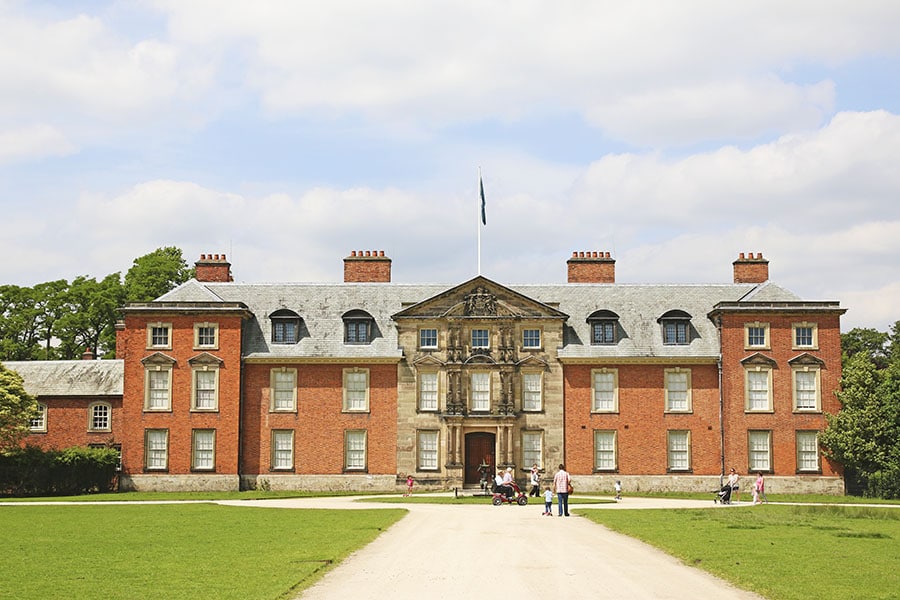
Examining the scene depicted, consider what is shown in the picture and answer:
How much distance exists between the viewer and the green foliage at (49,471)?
44938 mm

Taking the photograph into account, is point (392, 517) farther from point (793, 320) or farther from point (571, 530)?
point (793, 320)

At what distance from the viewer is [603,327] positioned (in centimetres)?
4919

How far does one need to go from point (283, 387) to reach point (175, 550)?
2811cm

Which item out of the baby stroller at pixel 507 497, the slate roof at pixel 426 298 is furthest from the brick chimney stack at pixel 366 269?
the baby stroller at pixel 507 497

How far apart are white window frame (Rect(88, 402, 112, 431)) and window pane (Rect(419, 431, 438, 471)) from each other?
1562cm

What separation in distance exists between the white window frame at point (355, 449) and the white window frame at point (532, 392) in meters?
7.67

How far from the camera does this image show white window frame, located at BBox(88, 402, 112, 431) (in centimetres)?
5062

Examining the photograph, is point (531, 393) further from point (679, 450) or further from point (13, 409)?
point (13, 409)

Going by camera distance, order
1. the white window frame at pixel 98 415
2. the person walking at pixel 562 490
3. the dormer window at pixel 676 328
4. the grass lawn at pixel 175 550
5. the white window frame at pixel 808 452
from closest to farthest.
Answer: the grass lawn at pixel 175 550
the person walking at pixel 562 490
the white window frame at pixel 808 452
the dormer window at pixel 676 328
the white window frame at pixel 98 415

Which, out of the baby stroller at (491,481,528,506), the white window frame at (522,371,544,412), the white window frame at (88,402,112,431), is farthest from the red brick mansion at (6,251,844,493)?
the baby stroller at (491,481,528,506)

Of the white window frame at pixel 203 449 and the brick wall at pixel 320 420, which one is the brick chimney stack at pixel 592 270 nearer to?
the brick wall at pixel 320 420

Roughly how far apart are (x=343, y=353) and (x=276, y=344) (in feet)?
10.9

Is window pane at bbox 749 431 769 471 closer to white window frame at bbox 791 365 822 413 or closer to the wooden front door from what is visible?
white window frame at bbox 791 365 822 413

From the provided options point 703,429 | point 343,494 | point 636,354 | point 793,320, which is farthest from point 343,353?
point 793,320
